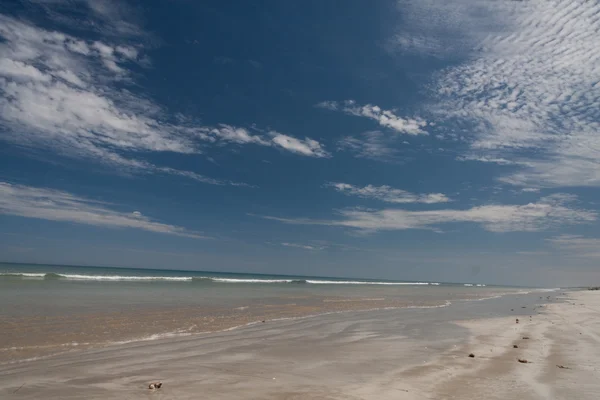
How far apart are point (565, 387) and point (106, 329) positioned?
12382 millimetres

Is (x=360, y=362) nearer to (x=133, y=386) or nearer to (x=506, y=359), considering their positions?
(x=506, y=359)

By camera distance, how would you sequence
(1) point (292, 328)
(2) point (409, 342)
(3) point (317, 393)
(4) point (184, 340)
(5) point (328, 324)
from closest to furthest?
(3) point (317, 393) → (4) point (184, 340) → (2) point (409, 342) → (1) point (292, 328) → (5) point (328, 324)

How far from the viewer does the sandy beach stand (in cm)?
648

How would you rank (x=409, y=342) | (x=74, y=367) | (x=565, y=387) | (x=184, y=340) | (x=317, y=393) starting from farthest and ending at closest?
(x=409, y=342)
(x=184, y=340)
(x=74, y=367)
(x=565, y=387)
(x=317, y=393)

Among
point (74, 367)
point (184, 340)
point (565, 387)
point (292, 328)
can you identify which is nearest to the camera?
point (565, 387)

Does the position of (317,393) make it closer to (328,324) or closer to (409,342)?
(409,342)

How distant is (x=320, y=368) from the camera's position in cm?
833

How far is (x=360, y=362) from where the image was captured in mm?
8969

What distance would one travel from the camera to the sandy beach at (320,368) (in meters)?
6.48

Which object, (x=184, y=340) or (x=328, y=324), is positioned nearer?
(x=184, y=340)

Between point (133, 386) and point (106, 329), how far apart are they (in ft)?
22.5

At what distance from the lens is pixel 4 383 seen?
6.49 m

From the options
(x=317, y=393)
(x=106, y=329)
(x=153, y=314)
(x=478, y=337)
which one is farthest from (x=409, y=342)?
(x=153, y=314)

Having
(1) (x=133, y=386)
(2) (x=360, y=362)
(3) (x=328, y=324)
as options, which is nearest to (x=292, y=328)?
(3) (x=328, y=324)
